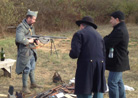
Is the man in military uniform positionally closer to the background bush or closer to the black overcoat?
the black overcoat

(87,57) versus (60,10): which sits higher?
(60,10)

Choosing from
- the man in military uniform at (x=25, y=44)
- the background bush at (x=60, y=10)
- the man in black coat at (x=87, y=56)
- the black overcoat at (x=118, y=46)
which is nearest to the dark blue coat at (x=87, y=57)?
the man in black coat at (x=87, y=56)

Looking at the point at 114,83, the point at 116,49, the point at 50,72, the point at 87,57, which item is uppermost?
the point at 116,49

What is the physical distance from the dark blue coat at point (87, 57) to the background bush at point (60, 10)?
38.7 ft

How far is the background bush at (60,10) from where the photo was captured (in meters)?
14.6

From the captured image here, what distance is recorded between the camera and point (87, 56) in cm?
323

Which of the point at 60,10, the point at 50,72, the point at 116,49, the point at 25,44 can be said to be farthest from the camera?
the point at 60,10

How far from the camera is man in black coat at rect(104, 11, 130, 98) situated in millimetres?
3859

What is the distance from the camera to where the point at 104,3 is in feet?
78.2

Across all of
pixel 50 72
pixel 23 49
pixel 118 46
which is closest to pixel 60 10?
pixel 50 72

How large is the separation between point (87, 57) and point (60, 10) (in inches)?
633

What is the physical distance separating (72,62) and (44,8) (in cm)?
1081

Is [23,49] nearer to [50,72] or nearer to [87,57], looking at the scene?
[87,57]

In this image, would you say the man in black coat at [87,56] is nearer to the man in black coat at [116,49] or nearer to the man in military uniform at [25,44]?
the man in black coat at [116,49]
